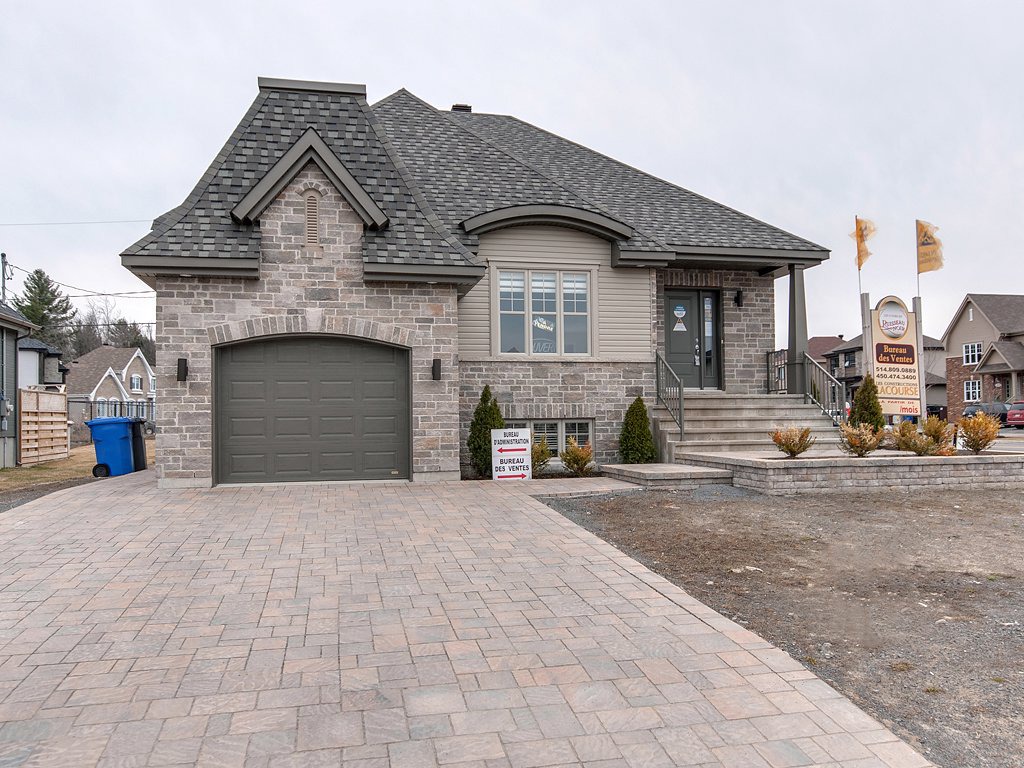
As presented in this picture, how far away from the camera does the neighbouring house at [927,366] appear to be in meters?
58.4

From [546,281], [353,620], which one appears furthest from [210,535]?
[546,281]

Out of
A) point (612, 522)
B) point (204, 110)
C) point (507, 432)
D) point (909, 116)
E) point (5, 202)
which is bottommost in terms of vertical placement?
point (612, 522)

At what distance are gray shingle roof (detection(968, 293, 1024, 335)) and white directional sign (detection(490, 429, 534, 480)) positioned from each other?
4527 cm

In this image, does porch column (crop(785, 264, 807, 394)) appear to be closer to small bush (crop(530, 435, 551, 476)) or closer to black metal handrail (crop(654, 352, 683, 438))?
black metal handrail (crop(654, 352, 683, 438))

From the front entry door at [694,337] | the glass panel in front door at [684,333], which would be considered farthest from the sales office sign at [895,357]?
the glass panel in front door at [684,333]

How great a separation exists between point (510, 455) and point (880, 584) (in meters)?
7.17

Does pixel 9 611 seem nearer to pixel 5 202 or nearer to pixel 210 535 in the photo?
pixel 210 535

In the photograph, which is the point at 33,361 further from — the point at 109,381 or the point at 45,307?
the point at 45,307

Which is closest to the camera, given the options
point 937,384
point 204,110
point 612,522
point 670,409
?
point 612,522

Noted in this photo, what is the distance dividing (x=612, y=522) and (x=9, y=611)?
578 centimetres

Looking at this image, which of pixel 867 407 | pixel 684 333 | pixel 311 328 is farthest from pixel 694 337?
pixel 311 328

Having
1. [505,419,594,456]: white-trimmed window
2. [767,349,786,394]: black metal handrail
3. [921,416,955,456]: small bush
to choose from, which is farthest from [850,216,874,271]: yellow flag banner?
[505,419,594,456]: white-trimmed window

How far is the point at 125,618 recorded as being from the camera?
4805mm

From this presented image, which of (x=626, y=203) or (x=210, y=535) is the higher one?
(x=626, y=203)
